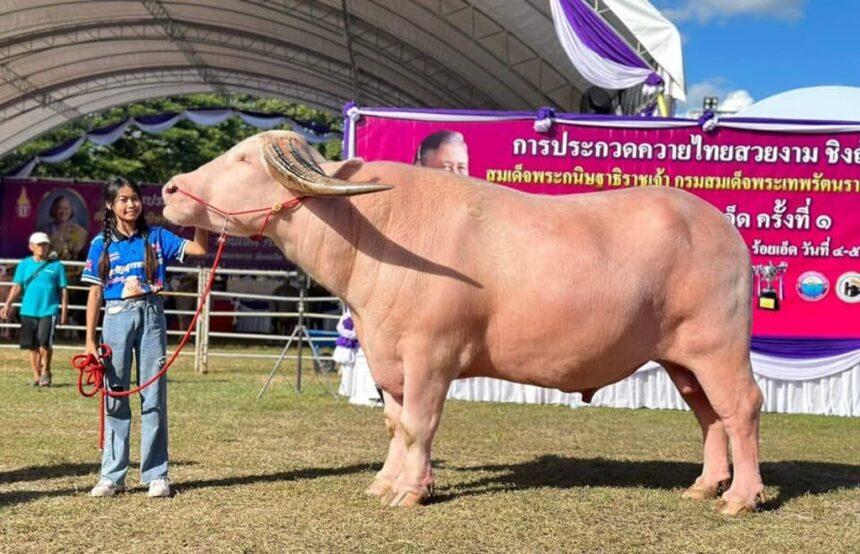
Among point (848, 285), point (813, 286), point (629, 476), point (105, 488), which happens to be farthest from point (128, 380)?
point (848, 285)

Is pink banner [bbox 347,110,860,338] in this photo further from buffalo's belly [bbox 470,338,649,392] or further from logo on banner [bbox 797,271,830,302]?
buffalo's belly [bbox 470,338,649,392]

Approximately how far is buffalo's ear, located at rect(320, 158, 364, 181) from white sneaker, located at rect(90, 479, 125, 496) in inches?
87.5

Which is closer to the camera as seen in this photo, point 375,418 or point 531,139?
point 375,418

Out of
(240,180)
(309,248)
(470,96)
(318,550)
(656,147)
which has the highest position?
(470,96)

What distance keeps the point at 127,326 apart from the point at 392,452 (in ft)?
5.79

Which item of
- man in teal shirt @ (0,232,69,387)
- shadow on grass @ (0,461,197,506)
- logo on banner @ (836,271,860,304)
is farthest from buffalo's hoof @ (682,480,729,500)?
man in teal shirt @ (0,232,69,387)

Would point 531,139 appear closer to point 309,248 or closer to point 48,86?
point 309,248

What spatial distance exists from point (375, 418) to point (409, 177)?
4.20 m

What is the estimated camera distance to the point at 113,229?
5.79 m

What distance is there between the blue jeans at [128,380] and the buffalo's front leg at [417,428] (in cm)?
144

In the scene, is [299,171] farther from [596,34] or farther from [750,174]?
[596,34]

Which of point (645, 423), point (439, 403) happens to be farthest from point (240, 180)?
point (645, 423)

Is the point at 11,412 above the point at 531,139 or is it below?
below

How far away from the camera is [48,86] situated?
2216 cm
